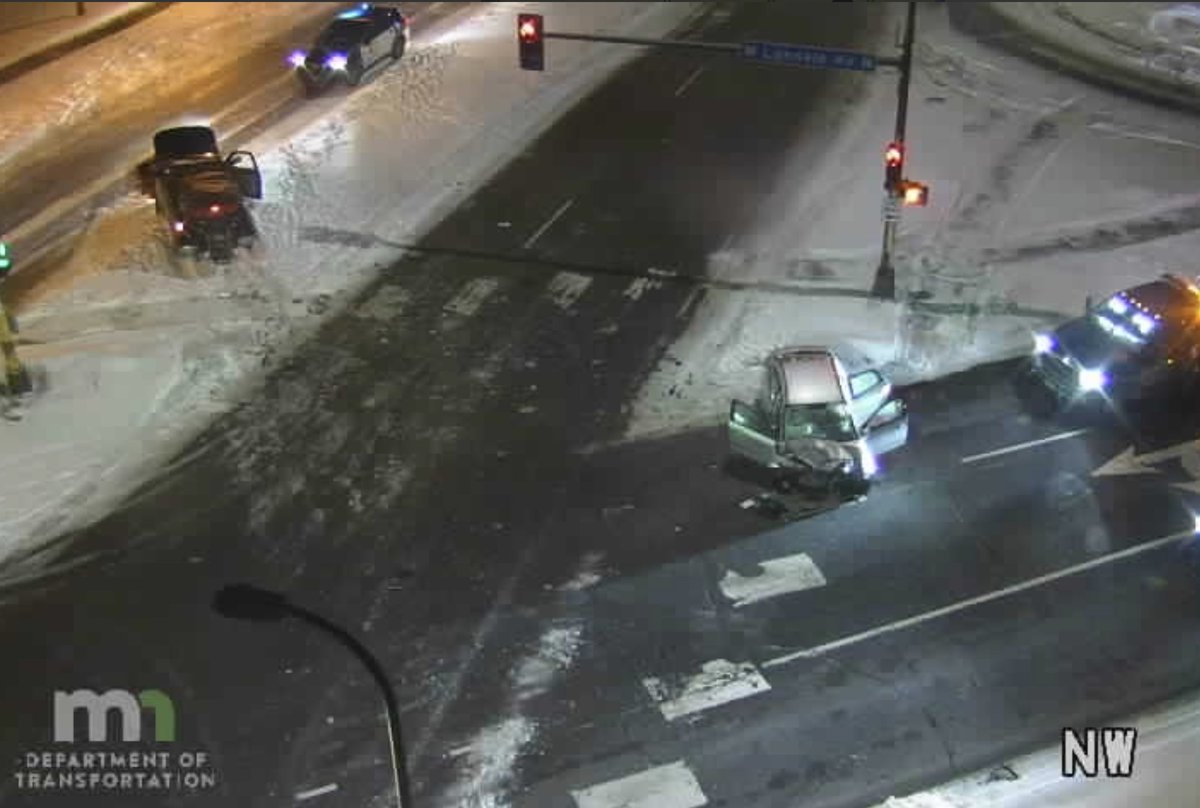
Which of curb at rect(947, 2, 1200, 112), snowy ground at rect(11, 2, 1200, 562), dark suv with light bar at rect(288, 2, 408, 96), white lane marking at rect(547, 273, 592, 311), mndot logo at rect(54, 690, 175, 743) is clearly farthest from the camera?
dark suv with light bar at rect(288, 2, 408, 96)

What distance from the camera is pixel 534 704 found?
52.3ft

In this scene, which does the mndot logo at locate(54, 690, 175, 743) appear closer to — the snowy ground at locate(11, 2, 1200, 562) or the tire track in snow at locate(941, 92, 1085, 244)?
the snowy ground at locate(11, 2, 1200, 562)

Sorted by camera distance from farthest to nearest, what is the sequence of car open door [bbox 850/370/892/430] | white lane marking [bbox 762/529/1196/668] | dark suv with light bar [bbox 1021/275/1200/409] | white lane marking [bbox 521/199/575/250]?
white lane marking [bbox 521/199/575/250] → dark suv with light bar [bbox 1021/275/1200/409] → car open door [bbox 850/370/892/430] → white lane marking [bbox 762/529/1196/668]

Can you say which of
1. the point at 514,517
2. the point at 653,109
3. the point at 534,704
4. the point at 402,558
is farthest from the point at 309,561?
the point at 653,109

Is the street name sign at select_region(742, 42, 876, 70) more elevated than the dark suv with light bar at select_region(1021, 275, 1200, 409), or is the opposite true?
the street name sign at select_region(742, 42, 876, 70)

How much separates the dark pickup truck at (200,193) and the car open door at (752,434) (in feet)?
41.2

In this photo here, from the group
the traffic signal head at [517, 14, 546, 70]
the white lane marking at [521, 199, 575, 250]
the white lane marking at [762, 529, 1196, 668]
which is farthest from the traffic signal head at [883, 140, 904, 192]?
the white lane marking at [762, 529, 1196, 668]

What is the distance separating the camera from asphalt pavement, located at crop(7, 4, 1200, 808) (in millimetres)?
15305

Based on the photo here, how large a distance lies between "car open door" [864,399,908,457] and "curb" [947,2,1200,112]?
16.7m

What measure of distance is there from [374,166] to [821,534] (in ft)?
55.6

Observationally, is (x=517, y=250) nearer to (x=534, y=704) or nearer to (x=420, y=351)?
(x=420, y=351)

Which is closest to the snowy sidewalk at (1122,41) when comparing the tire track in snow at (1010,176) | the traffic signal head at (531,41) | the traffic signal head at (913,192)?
the tire track in snow at (1010,176)

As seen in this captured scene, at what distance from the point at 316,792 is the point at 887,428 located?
10.6 meters

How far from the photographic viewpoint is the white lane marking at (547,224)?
27609 mm
